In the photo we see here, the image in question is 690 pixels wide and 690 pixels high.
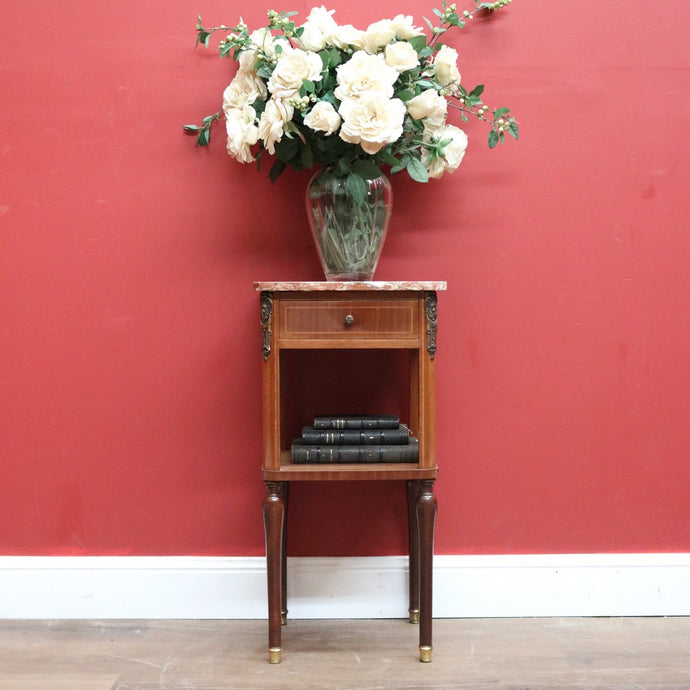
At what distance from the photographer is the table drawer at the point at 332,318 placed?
6.31ft

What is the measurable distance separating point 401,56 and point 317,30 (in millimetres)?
239

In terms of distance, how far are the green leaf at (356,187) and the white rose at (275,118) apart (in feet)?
0.70

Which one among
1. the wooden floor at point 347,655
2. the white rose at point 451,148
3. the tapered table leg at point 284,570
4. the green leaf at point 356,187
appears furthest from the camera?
the tapered table leg at point 284,570

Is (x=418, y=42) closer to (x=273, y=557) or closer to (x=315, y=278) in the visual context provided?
(x=315, y=278)

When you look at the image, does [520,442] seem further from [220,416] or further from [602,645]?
[220,416]

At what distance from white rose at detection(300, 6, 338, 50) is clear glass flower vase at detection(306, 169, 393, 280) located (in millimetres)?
322

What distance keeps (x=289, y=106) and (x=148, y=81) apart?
1.94 feet

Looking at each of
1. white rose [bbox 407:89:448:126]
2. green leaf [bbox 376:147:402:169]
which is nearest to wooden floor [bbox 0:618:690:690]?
green leaf [bbox 376:147:402:169]

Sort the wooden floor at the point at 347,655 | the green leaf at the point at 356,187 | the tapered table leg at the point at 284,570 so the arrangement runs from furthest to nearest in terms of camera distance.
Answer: the tapered table leg at the point at 284,570 < the green leaf at the point at 356,187 < the wooden floor at the point at 347,655

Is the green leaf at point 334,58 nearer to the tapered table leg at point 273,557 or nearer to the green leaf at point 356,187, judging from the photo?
the green leaf at point 356,187

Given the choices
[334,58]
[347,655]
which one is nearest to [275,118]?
[334,58]

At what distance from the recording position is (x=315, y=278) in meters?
2.28

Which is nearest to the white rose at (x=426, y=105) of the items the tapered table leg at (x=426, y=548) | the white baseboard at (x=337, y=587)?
the tapered table leg at (x=426, y=548)

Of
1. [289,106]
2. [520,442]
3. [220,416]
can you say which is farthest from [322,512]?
[289,106]
